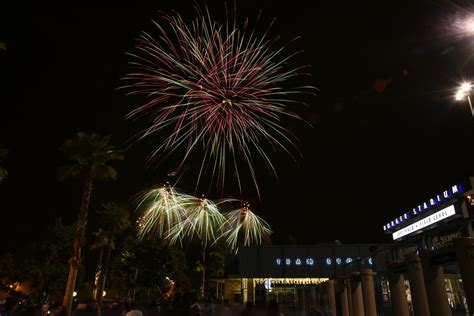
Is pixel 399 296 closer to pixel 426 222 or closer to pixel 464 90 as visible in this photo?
pixel 464 90

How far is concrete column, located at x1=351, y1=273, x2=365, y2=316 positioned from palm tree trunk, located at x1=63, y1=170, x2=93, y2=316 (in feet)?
66.0

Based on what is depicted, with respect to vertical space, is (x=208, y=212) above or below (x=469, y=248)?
above

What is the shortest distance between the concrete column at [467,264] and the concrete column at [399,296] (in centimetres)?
310

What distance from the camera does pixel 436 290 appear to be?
8406 mm

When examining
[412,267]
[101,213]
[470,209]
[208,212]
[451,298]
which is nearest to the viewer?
[412,267]

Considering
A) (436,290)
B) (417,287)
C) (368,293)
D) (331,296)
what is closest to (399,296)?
(417,287)

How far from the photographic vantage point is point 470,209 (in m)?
31.4

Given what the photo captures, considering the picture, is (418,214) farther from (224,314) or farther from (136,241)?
(136,241)

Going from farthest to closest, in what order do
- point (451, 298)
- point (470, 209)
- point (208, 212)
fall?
point (208, 212)
point (470, 209)
point (451, 298)

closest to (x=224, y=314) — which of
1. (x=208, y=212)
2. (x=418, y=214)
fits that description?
(x=208, y=212)

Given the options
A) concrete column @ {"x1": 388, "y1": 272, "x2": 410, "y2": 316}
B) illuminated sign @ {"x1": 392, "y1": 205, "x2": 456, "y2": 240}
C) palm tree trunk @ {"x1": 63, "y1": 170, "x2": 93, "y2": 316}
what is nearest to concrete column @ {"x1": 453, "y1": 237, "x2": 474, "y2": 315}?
concrete column @ {"x1": 388, "y1": 272, "x2": 410, "y2": 316}

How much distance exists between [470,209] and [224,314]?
21.9m

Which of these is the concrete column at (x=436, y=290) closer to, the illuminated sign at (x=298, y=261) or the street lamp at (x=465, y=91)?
the street lamp at (x=465, y=91)

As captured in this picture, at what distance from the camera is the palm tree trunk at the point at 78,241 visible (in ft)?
90.0
